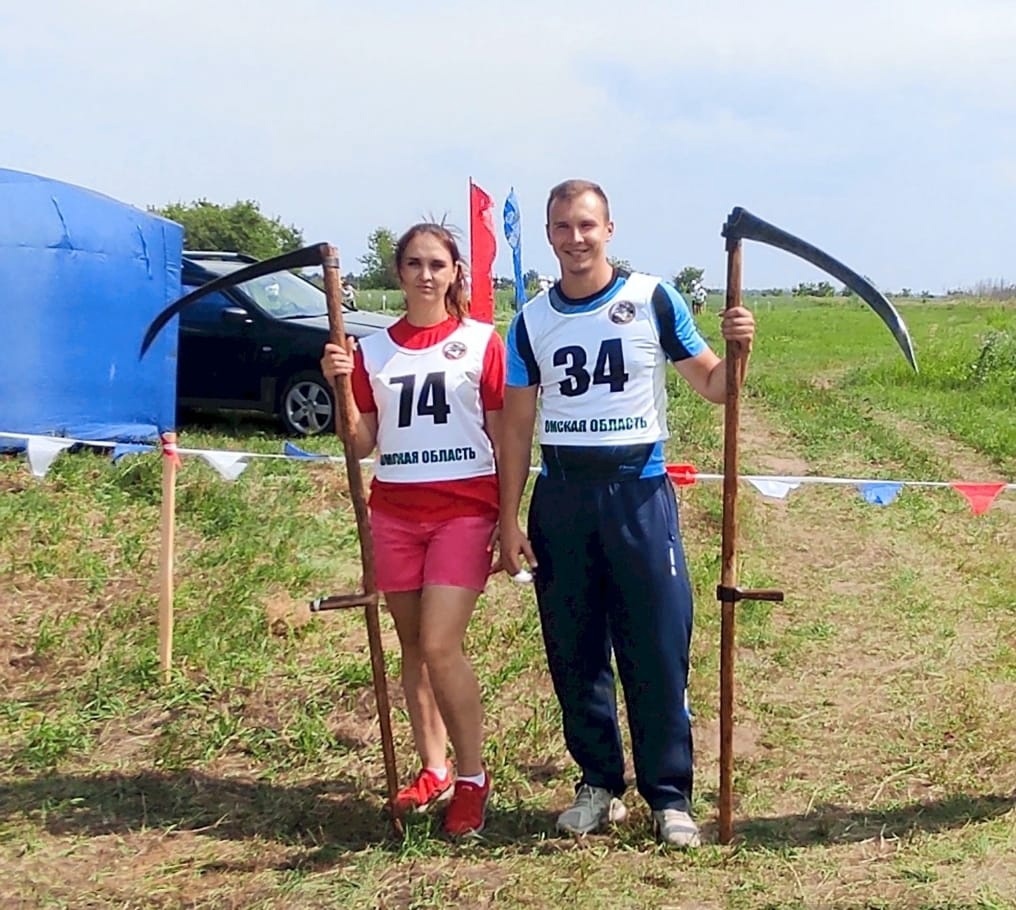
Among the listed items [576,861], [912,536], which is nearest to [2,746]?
[576,861]

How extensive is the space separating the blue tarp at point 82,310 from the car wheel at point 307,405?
108 centimetres

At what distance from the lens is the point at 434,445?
3592 mm

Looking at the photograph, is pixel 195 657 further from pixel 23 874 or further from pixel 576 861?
pixel 576 861

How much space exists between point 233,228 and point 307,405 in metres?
44.4

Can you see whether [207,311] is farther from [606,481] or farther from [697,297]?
[697,297]

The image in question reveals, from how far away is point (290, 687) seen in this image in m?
4.97

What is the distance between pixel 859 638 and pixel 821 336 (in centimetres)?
2668

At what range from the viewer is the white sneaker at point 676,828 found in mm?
3678

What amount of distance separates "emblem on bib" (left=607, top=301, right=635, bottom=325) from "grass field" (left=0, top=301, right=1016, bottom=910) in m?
1.59

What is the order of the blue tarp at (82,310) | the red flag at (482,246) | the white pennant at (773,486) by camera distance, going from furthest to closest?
1. the red flag at (482,246)
2. the blue tarp at (82,310)
3. the white pennant at (773,486)

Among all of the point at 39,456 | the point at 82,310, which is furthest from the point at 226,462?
the point at 82,310

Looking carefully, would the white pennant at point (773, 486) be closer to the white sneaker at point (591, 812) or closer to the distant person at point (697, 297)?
the white sneaker at point (591, 812)

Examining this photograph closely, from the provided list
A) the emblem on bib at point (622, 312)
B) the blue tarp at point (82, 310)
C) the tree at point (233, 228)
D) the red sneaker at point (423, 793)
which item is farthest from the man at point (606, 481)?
the tree at point (233, 228)

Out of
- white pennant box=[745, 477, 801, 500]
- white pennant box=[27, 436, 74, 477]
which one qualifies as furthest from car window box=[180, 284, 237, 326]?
white pennant box=[745, 477, 801, 500]
